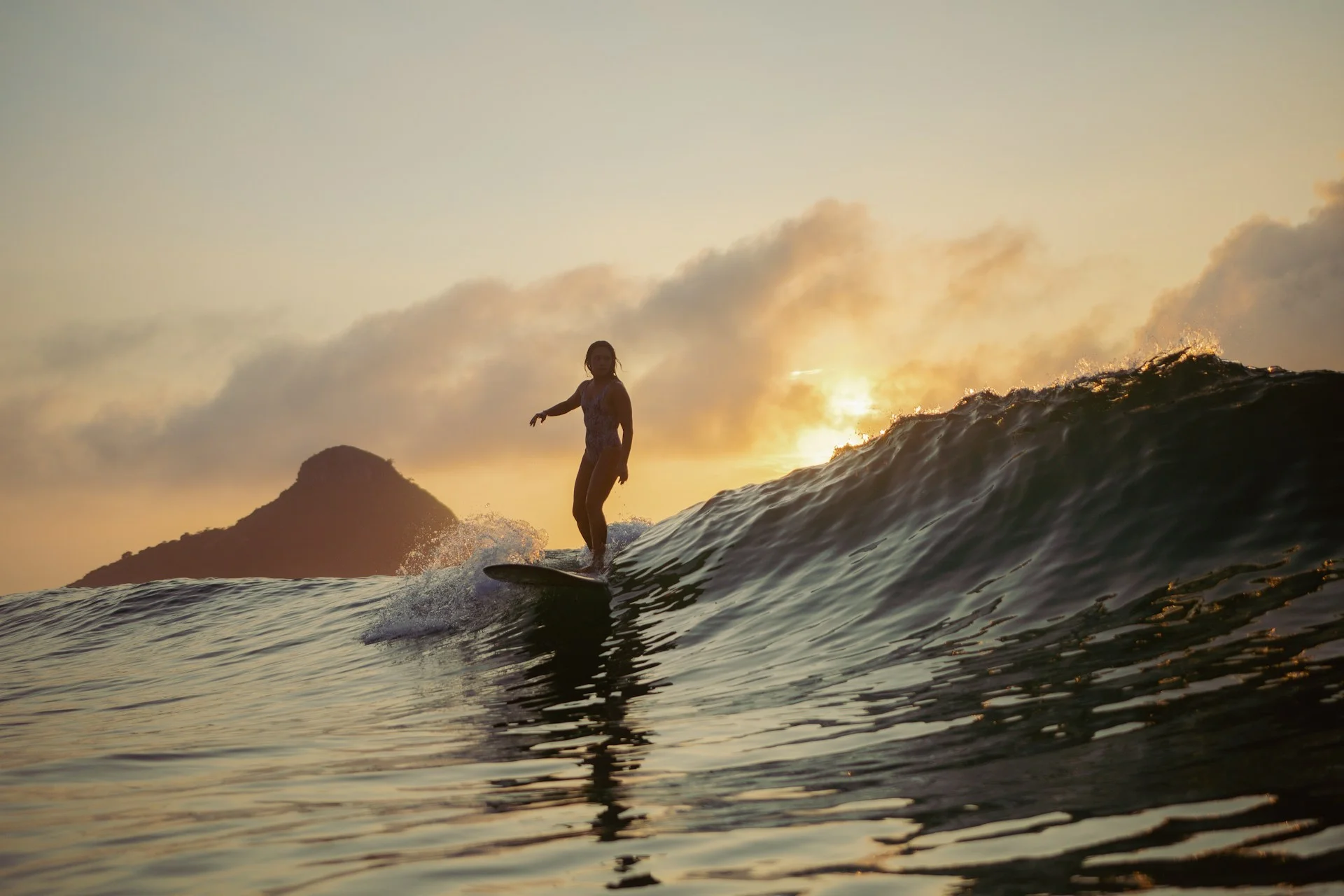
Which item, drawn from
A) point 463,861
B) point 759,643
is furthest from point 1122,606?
point 463,861

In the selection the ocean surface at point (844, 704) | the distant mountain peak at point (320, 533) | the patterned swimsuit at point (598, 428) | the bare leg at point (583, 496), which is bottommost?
the ocean surface at point (844, 704)

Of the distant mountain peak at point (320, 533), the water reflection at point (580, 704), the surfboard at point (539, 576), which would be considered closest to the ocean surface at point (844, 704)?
the water reflection at point (580, 704)

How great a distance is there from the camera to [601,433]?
40.9 ft

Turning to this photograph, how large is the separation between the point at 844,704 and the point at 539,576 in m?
6.15

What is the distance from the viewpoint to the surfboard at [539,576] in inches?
435

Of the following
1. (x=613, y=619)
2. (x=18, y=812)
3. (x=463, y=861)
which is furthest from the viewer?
(x=613, y=619)

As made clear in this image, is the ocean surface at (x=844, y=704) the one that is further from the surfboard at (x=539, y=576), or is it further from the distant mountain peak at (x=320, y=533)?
the distant mountain peak at (x=320, y=533)

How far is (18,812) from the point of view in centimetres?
425

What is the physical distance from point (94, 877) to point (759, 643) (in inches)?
229

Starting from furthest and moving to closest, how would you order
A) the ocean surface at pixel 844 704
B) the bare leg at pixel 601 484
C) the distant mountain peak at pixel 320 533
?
the distant mountain peak at pixel 320 533 → the bare leg at pixel 601 484 → the ocean surface at pixel 844 704

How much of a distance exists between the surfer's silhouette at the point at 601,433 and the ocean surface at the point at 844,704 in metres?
1.30

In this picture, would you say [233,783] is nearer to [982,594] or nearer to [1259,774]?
[1259,774]

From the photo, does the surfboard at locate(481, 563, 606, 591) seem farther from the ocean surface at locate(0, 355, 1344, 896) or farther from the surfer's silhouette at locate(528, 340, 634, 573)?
the surfer's silhouette at locate(528, 340, 634, 573)

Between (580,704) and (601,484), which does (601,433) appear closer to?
(601,484)
